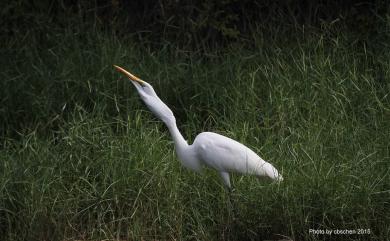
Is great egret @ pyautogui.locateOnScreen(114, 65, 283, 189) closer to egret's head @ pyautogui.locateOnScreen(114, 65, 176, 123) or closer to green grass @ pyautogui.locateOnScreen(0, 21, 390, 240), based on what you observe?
egret's head @ pyautogui.locateOnScreen(114, 65, 176, 123)

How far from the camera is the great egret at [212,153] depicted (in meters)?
5.07

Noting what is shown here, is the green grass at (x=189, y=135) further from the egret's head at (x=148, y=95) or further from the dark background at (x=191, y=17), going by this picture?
the egret's head at (x=148, y=95)

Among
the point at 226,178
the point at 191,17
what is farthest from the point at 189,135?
the point at 191,17

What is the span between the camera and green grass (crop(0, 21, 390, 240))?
489 centimetres

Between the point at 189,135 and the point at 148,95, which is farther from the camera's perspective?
the point at 189,135

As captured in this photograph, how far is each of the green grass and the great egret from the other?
4.0 inches

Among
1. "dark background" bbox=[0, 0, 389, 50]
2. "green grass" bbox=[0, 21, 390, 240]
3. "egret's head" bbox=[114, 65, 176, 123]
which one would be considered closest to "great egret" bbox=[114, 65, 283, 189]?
"egret's head" bbox=[114, 65, 176, 123]

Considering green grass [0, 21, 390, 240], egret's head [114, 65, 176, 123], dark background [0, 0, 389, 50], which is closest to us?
green grass [0, 21, 390, 240]

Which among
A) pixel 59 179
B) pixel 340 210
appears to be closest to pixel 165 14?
pixel 59 179

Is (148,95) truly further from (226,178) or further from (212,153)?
(226,178)

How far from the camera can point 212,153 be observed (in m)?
5.09

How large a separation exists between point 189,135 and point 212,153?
1.11 metres

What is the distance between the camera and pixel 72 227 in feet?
16.8

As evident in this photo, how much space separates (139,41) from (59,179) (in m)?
2.55
